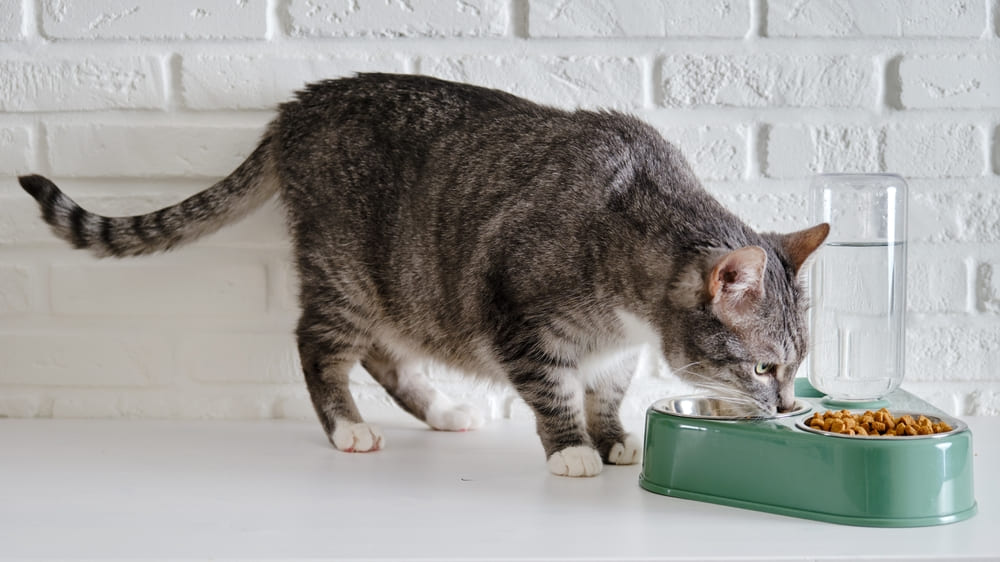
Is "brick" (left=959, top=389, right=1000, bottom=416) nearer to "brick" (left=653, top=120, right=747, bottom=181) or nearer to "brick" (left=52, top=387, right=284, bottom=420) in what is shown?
"brick" (left=653, top=120, right=747, bottom=181)

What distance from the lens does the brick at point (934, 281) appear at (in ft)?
6.96

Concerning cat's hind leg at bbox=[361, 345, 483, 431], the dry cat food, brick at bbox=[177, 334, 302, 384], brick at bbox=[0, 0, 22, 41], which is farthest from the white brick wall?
the dry cat food

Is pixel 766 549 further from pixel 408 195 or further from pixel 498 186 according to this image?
pixel 408 195

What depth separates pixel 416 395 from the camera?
6.98ft

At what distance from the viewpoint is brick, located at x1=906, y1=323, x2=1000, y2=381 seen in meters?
2.14

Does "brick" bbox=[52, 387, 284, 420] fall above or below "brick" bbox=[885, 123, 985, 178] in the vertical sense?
below

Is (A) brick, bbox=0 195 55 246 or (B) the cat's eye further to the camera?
(A) brick, bbox=0 195 55 246

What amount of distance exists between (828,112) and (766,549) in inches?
42.8

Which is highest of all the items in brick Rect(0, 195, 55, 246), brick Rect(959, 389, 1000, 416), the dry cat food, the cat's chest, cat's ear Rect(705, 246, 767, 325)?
brick Rect(0, 195, 55, 246)

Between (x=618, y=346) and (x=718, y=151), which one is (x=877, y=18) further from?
(x=618, y=346)

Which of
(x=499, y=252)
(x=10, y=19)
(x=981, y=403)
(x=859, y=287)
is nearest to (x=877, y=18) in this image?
(x=859, y=287)

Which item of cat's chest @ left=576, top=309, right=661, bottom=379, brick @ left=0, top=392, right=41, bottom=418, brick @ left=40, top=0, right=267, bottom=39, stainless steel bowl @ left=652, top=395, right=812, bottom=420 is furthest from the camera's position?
brick @ left=0, top=392, right=41, bottom=418

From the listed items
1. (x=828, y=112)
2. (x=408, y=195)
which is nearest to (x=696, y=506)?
(x=408, y=195)

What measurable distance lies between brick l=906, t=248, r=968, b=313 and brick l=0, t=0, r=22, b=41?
5.99 feet
